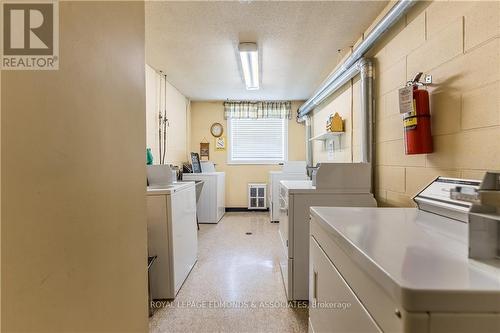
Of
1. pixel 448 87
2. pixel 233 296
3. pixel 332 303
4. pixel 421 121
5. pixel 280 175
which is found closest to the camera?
pixel 332 303

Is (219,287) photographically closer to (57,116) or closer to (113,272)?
(113,272)

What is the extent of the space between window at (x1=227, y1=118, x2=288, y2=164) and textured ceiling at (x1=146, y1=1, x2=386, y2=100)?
1.53 meters

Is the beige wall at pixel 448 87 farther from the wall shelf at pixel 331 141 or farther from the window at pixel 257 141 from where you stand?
the window at pixel 257 141

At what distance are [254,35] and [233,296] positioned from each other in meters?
2.39

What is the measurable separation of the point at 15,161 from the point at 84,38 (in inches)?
17.1

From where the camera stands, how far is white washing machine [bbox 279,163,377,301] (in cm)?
192

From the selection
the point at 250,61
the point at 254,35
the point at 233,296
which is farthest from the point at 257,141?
the point at 233,296

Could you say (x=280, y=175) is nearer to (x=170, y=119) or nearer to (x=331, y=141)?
(x=331, y=141)

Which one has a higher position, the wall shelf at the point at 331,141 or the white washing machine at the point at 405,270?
the wall shelf at the point at 331,141

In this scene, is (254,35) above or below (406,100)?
above

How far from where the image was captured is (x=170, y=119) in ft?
13.2

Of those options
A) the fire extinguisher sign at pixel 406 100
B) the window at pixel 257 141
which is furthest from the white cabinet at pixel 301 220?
the window at pixel 257 141

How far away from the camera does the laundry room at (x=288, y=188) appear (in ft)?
1.80

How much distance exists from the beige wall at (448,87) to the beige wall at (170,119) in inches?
108
